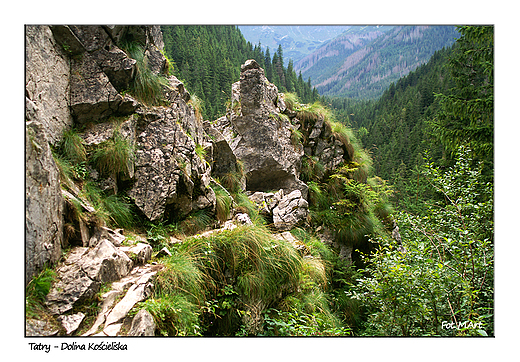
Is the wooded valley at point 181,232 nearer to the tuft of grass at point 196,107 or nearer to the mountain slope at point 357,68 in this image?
the tuft of grass at point 196,107

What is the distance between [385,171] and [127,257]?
3203cm

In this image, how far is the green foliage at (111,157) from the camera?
3701 mm

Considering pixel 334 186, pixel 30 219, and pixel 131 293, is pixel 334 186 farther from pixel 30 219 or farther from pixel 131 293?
pixel 30 219

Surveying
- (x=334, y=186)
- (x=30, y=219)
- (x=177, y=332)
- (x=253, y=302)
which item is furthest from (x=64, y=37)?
(x=334, y=186)

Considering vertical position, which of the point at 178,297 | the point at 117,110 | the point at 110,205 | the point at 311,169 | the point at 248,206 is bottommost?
the point at 178,297

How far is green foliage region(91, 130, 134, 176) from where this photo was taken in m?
3.70

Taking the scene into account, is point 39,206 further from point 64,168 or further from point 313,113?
point 313,113

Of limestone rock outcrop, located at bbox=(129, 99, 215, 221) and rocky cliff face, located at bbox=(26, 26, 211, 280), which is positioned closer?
rocky cliff face, located at bbox=(26, 26, 211, 280)

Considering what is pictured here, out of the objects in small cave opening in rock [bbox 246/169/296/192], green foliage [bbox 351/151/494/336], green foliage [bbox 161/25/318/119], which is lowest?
green foliage [bbox 351/151/494/336]

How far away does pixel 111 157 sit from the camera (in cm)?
370

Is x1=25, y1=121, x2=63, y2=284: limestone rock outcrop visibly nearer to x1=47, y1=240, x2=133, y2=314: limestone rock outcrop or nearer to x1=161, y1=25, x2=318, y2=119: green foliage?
x1=47, y1=240, x2=133, y2=314: limestone rock outcrop

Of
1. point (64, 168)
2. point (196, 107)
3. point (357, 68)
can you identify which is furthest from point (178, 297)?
point (357, 68)

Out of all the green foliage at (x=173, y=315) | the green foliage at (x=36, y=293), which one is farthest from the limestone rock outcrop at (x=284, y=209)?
the green foliage at (x=36, y=293)

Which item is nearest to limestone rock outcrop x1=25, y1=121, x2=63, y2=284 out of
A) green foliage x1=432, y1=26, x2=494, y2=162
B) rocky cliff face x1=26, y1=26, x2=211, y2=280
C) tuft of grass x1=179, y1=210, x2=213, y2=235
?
rocky cliff face x1=26, y1=26, x2=211, y2=280
